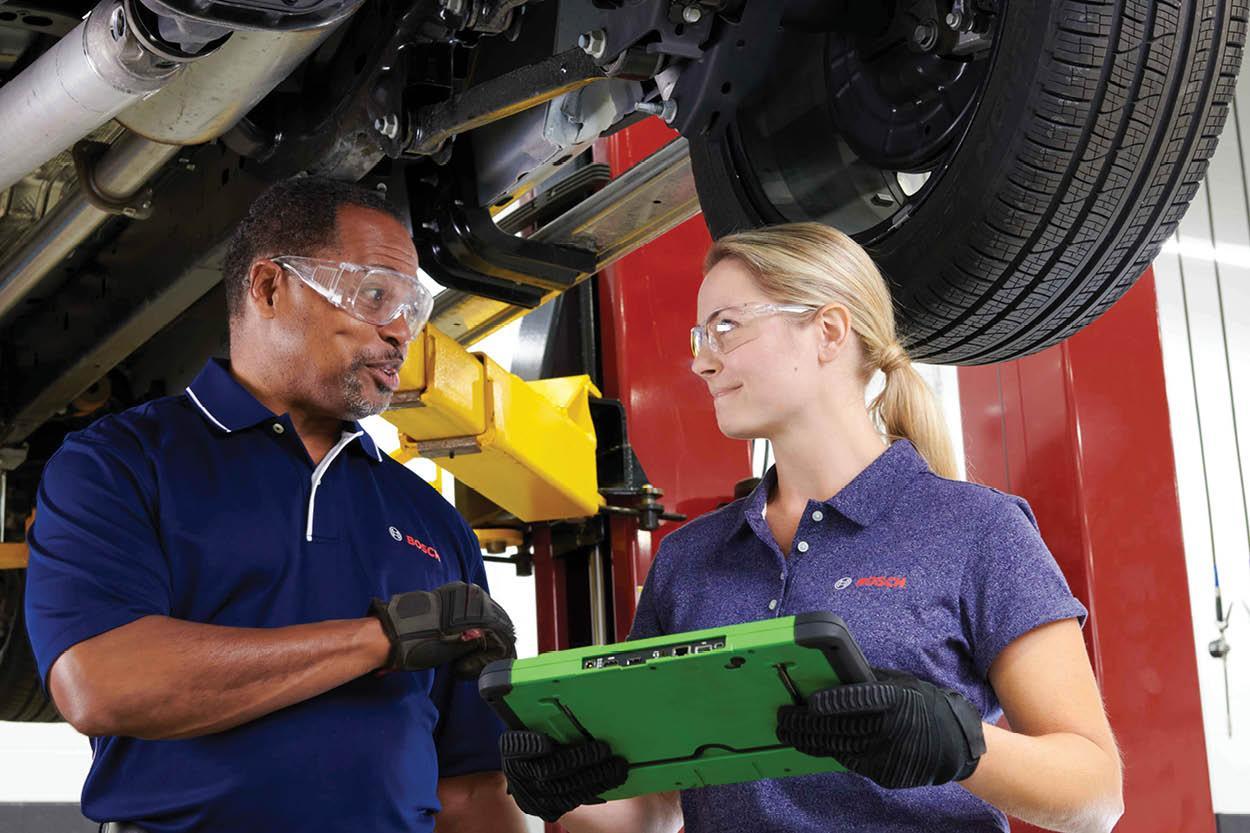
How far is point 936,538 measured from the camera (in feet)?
5.04

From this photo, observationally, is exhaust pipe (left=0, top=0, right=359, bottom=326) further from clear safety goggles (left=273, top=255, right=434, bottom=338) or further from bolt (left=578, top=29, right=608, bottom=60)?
bolt (left=578, top=29, right=608, bottom=60)

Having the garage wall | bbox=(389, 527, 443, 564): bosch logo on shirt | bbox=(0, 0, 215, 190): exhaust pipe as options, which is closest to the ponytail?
bbox=(389, 527, 443, 564): bosch logo on shirt

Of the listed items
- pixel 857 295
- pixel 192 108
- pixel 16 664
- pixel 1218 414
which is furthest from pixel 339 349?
pixel 1218 414

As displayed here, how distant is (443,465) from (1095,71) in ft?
6.56

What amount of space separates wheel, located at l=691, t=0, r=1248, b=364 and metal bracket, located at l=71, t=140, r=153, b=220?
1042mm

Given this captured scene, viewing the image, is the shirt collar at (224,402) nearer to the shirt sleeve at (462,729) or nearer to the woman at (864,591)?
the shirt sleeve at (462,729)

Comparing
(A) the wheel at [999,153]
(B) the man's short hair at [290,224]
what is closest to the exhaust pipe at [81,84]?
(B) the man's short hair at [290,224]

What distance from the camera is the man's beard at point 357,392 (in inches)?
82.9

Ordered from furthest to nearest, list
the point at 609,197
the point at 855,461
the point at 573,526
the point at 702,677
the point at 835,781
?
the point at 573,526 → the point at 609,197 → the point at 855,461 → the point at 835,781 → the point at 702,677

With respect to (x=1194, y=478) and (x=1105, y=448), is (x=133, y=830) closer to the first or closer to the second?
(x=1105, y=448)

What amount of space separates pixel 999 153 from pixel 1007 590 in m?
0.61

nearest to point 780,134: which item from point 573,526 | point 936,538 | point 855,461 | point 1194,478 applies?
point 855,461

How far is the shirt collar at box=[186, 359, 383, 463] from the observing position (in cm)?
202

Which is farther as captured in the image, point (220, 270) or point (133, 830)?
point (220, 270)
